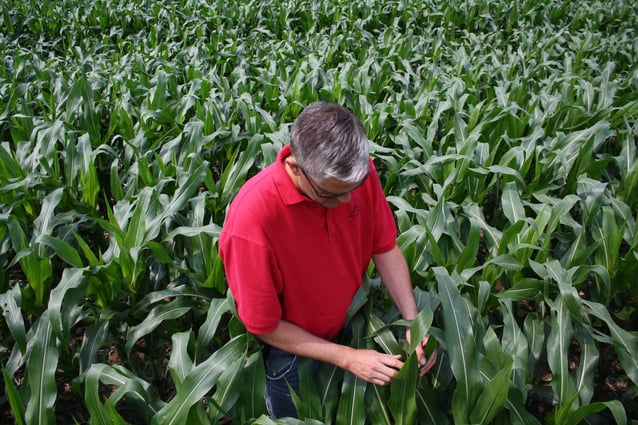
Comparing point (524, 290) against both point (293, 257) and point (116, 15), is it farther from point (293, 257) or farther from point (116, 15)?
point (116, 15)

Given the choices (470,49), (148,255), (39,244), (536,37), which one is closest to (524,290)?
(148,255)

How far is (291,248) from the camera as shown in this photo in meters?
1.22

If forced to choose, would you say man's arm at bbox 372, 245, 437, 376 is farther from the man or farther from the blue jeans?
the blue jeans

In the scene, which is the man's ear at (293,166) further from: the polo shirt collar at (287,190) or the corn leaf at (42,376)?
the corn leaf at (42,376)

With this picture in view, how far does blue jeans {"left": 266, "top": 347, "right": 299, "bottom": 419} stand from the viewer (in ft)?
4.96

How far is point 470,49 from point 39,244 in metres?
4.18

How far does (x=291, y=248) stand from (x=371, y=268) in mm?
810

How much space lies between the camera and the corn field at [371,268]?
4.94 feet

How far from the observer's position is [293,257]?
123cm

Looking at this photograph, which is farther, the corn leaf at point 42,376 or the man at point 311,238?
the corn leaf at point 42,376

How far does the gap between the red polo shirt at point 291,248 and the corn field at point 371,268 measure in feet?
0.88

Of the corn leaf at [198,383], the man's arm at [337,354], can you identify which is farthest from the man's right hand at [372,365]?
the corn leaf at [198,383]

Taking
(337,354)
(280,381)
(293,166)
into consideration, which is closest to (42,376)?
(280,381)

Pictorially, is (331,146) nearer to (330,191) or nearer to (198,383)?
(330,191)
